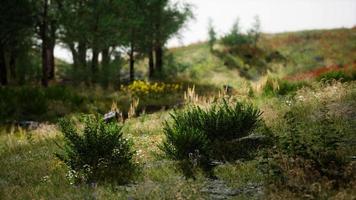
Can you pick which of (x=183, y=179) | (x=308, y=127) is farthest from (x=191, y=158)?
(x=308, y=127)

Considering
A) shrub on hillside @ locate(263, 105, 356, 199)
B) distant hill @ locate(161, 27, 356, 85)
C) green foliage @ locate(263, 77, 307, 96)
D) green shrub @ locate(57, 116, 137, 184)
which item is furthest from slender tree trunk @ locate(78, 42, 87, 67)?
shrub on hillside @ locate(263, 105, 356, 199)

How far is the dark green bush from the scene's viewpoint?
7.75 metres

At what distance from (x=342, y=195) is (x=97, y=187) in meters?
3.55

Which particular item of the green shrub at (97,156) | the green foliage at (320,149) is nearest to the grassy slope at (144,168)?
the green shrub at (97,156)

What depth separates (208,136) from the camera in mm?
8633

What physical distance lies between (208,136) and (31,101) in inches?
450

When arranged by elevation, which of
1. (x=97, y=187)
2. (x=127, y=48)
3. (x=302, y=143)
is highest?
(x=127, y=48)

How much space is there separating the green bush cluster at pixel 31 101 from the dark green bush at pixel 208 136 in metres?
9.85

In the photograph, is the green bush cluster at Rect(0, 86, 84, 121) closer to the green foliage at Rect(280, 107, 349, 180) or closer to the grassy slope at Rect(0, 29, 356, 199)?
the grassy slope at Rect(0, 29, 356, 199)

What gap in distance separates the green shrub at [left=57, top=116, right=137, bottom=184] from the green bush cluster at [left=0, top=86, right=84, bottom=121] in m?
9.38

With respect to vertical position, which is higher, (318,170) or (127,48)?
(127,48)

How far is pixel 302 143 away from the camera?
23.9 feet

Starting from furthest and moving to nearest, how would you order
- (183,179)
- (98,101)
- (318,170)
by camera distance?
(98,101)
(183,179)
(318,170)

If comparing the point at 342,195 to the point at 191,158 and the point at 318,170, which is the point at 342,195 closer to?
the point at 318,170
